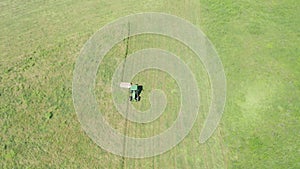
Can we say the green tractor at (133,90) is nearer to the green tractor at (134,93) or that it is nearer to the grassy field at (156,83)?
the green tractor at (134,93)

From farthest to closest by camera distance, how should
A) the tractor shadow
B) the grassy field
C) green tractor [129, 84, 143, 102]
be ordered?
the tractor shadow, green tractor [129, 84, 143, 102], the grassy field

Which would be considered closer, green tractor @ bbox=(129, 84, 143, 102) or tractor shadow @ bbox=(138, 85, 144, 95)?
green tractor @ bbox=(129, 84, 143, 102)

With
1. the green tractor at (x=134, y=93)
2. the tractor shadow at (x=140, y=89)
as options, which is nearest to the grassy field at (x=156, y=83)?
the tractor shadow at (x=140, y=89)

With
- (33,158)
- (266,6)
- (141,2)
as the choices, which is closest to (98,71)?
(33,158)

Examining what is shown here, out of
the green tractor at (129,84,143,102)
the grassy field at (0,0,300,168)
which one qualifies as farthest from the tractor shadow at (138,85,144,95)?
the grassy field at (0,0,300,168)

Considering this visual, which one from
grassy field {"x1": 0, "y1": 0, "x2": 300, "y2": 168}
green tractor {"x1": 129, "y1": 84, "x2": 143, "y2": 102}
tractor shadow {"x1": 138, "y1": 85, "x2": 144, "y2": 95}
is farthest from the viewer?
tractor shadow {"x1": 138, "y1": 85, "x2": 144, "y2": 95}

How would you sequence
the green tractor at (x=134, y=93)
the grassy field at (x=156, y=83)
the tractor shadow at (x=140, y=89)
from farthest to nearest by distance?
1. the tractor shadow at (x=140, y=89)
2. the green tractor at (x=134, y=93)
3. the grassy field at (x=156, y=83)

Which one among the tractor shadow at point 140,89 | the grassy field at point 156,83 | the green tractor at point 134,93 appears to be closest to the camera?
the grassy field at point 156,83

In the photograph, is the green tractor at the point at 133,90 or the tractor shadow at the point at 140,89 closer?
the green tractor at the point at 133,90

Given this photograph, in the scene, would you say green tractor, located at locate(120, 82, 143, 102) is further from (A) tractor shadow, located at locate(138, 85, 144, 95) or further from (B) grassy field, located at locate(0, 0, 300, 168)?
(B) grassy field, located at locate(0, 0, 300, 168)
